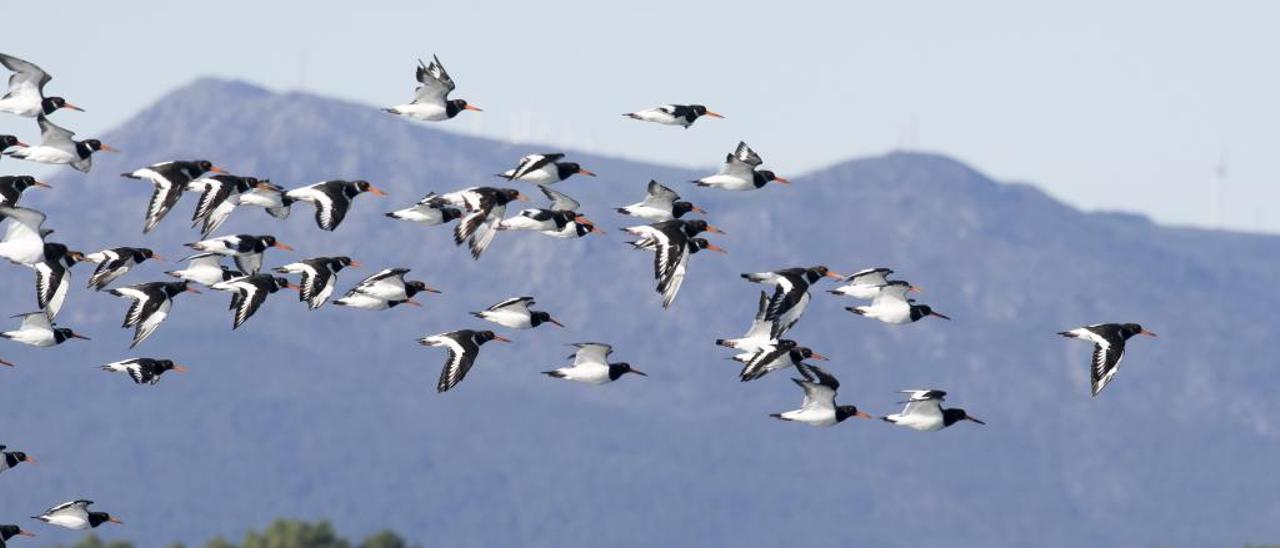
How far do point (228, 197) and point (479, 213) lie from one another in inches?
223

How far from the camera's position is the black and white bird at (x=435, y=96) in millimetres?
61875

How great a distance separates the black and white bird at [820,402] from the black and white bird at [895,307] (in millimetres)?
2832

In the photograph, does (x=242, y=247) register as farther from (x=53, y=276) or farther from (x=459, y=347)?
(x=459, y=347)

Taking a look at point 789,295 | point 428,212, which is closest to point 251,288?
point 428,212

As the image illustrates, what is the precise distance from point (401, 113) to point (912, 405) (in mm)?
13799

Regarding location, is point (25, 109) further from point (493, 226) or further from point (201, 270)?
point (493, 226)

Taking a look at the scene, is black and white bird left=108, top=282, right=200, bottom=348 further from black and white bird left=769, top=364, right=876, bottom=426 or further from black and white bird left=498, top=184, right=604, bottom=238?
black and white bird left=769, top=364, right=876, bottom=426

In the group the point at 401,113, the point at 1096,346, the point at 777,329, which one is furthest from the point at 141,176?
the point at 1096,346

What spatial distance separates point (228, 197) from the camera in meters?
57.8

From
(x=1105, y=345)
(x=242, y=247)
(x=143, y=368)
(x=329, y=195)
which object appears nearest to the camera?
(x=143, y=368)

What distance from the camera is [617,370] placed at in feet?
194

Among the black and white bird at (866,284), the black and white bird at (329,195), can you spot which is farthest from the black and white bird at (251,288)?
the black and white bird at (866,284)

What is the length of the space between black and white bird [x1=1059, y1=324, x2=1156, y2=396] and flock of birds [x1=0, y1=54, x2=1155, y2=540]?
0.04 m

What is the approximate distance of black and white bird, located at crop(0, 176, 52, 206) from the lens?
55.9 meters
